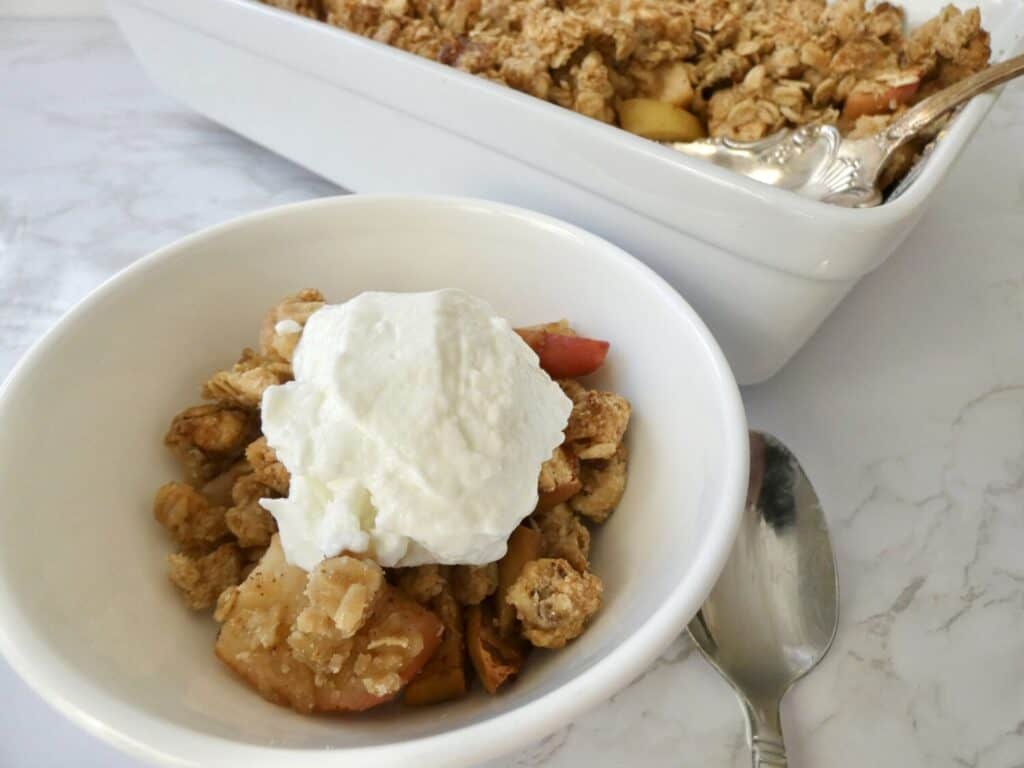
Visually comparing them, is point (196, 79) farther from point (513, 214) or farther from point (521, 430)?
point (521, 430)

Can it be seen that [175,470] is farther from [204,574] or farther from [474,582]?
[474,582]

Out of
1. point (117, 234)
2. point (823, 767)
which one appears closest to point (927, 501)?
point (823, 767)

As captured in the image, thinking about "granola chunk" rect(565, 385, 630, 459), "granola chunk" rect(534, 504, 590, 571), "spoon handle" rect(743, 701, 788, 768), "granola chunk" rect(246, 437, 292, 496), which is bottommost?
"granola chunk" rect(246, 437, 292, 496)

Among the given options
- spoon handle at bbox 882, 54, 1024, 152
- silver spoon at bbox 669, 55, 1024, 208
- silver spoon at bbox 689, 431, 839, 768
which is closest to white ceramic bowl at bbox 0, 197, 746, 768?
silver spoon at bbox 689, 431, 839, 768

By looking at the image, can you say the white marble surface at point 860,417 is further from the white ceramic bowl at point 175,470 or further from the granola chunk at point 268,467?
the granola chunk at point 268,467

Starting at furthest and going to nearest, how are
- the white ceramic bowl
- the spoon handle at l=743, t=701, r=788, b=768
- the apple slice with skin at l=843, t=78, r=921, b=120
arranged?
the apple slice with skin at l=843, t=78, r=921, b=120 → the spoon handle at l=743, t=701, r=788, b=768 → the white ceramic bowl

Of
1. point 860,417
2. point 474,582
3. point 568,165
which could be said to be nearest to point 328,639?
point 474,582

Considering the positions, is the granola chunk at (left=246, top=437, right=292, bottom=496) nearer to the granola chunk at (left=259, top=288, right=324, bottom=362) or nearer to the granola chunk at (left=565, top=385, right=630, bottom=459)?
the granola chunk at (left=259, top=288, right=324, bottom=362)
